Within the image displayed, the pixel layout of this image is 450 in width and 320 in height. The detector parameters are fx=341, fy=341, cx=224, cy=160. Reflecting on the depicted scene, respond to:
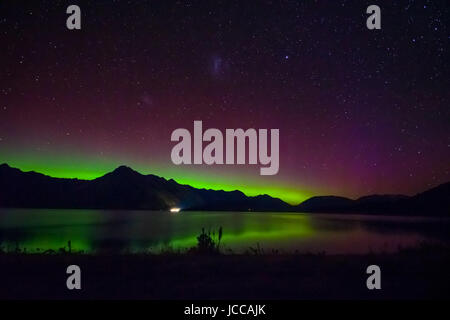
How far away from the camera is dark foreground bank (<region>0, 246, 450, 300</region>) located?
7453mm

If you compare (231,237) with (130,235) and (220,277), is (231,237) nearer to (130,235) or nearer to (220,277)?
(130,235)

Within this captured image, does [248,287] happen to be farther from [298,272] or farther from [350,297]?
[350,297]

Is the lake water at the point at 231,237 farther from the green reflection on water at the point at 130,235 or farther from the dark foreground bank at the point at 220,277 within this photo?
the dark foreground bank at the point at 220,277

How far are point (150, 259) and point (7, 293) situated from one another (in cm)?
335

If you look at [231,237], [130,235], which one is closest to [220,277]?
[231,237]

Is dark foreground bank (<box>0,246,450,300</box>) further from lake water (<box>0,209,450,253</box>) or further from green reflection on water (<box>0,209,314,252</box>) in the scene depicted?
green reflection on water (<box>0,209,314,252</box>)

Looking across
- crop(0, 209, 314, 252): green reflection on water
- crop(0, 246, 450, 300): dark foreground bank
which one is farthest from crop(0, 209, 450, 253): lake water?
crop(0, 246, 450, 300): dark foreground bank

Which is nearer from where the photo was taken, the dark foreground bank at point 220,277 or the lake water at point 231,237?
the dark foreground bank at point 220,277

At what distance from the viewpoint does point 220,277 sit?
8.06 meters

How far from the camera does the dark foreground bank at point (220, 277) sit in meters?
7.45

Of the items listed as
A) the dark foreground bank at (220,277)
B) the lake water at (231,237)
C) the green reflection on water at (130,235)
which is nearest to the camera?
the dark foreground bank at (220,277)

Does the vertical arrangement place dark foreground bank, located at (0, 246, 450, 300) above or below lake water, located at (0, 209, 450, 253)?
above

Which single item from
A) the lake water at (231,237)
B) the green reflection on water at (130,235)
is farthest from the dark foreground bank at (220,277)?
the green reflection on water at (130,235)
